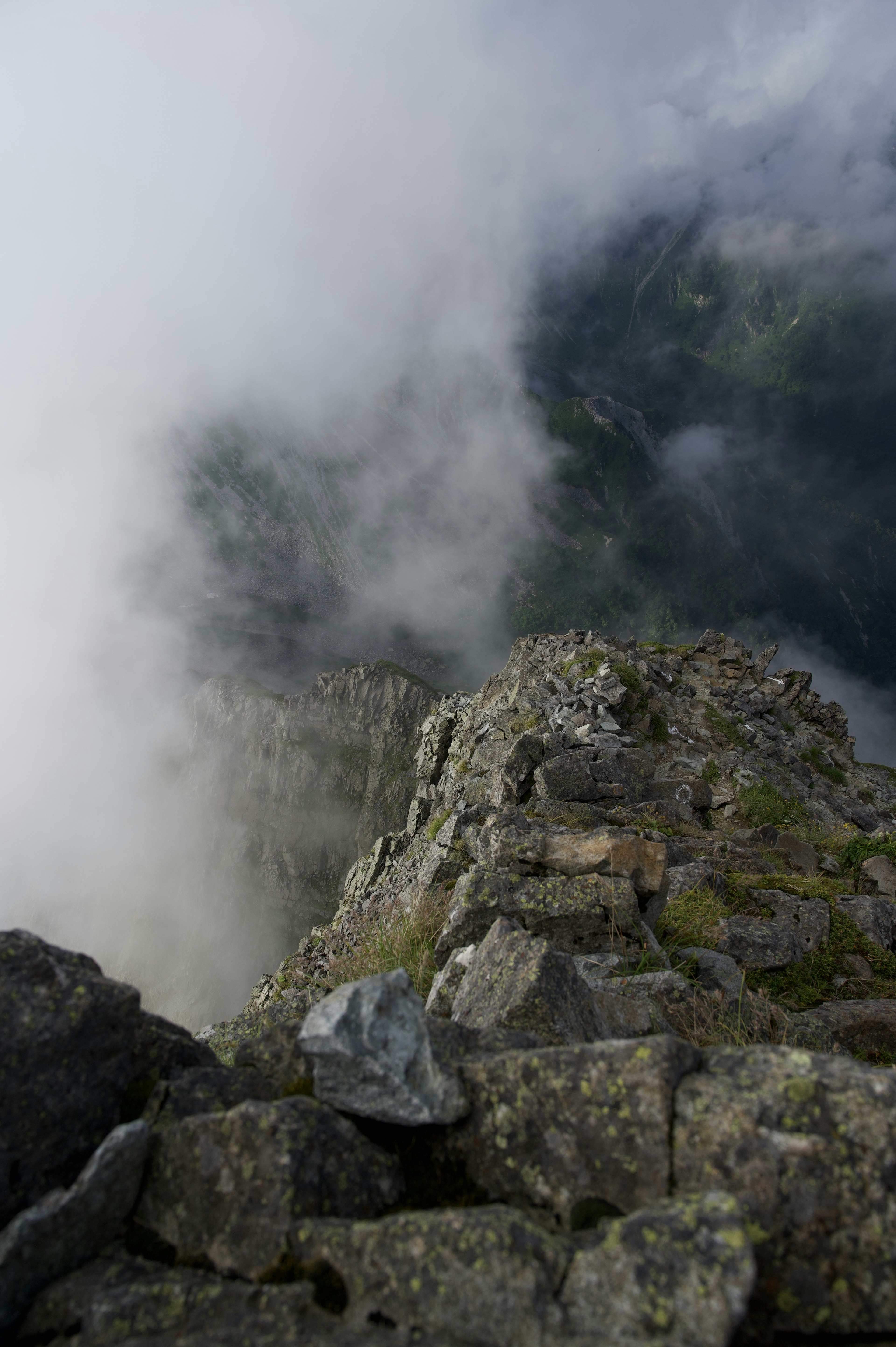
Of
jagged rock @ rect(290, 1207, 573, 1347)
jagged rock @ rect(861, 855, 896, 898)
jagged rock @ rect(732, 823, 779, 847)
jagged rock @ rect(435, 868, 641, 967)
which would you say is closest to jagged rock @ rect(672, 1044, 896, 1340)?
jagged rock @ rect(290, 1207, 573, 1347)

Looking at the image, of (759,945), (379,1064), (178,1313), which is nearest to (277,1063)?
(379,1064)

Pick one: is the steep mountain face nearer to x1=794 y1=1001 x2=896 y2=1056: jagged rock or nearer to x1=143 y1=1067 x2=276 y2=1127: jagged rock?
x1=794 y1=1001 x2=896 y2=1056: jagged rock

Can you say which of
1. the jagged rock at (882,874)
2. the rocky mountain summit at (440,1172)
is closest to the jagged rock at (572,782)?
the jagged rock at (882,874)

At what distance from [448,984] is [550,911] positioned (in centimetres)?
170

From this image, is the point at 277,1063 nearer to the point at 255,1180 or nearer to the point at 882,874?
the point at 255,1180

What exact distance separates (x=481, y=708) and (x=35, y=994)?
29888mm

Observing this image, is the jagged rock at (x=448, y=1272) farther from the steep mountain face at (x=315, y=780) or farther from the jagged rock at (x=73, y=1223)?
the steep mountain face at (x=315, y=780)

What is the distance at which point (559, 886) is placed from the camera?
6.77 meters

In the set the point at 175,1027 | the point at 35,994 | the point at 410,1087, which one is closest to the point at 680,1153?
the point at 410,1087

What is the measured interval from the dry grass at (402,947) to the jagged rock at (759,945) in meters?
3.44

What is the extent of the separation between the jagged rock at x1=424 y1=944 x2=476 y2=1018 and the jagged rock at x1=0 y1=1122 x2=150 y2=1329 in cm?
267

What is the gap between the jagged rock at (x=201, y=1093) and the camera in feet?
9.66

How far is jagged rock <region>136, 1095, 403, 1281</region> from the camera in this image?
2.41 meters

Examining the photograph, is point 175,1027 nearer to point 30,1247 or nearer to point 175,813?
point 30,1247
